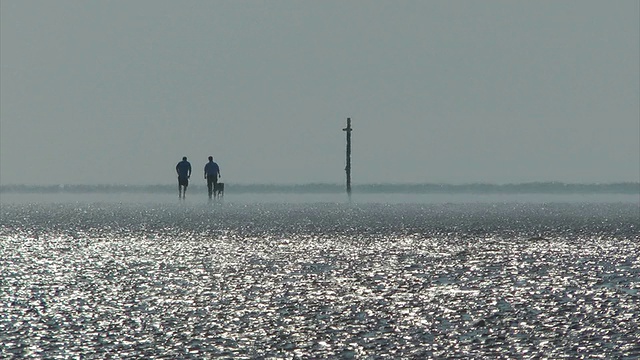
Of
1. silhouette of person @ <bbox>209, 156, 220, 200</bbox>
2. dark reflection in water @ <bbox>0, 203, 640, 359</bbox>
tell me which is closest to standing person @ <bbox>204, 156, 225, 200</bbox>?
silhouette of person @ <bbox>209, 156, 220, 200</bbox>

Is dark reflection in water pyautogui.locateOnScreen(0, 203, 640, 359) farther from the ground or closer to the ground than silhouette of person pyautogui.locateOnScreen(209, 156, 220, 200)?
closer to the ground

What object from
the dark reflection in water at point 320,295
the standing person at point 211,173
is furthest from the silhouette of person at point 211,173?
the dark reflection in water at point 320,295

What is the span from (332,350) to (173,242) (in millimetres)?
10652

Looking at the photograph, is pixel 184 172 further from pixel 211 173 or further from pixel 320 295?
pixel 320 295

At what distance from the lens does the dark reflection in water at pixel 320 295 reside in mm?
7660

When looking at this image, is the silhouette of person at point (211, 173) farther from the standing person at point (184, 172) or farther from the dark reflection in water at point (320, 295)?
the dark reflection in water at point (320, 295)

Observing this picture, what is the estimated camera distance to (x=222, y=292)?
1072cm

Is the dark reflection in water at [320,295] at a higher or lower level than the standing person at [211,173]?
lower

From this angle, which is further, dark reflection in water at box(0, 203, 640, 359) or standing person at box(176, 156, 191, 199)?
standing person at box(176, 156, 191, 199)

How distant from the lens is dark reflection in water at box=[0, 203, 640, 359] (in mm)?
7660

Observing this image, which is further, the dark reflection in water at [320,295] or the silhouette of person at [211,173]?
the silhouette of person at [211,173]

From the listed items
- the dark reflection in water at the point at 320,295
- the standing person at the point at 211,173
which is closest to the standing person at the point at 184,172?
the standing person at the point at 211,173

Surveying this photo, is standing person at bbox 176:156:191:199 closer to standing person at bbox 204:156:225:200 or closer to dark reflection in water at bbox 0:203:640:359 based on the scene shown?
standing person at bbox 204:156:225:200

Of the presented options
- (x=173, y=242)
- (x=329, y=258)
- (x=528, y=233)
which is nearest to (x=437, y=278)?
(x=329, y=258)
